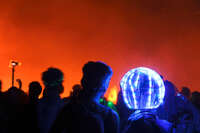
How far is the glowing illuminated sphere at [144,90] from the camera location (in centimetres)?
279

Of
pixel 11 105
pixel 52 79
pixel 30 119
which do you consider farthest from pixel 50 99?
pixel 11 105

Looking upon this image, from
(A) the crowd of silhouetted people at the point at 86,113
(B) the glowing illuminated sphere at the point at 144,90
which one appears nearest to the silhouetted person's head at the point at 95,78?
(A) the crowd of silhouetted people at the point at 86,113

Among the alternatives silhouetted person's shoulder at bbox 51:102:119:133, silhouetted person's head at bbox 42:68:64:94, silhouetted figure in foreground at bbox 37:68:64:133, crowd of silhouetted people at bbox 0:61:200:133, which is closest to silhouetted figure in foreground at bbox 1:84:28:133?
crowd of silhouetted people at bbox 0:61:200:133

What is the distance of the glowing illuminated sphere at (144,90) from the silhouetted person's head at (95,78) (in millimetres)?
570

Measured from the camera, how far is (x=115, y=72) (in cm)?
1394

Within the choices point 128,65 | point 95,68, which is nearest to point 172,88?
point 95,68

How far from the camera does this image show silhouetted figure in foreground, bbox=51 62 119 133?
2.29 metres

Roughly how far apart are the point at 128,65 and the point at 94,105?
1162 cm

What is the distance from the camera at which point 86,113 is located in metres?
2.31

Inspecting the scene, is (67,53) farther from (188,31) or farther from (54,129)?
(54,129)

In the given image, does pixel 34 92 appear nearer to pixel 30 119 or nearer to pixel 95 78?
pixel 30 119

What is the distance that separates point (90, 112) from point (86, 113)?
31 millimetres

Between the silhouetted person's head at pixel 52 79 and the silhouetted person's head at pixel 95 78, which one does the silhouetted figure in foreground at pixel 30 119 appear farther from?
the silhouetted person's head at pixel 95 78

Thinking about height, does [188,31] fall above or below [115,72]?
above
